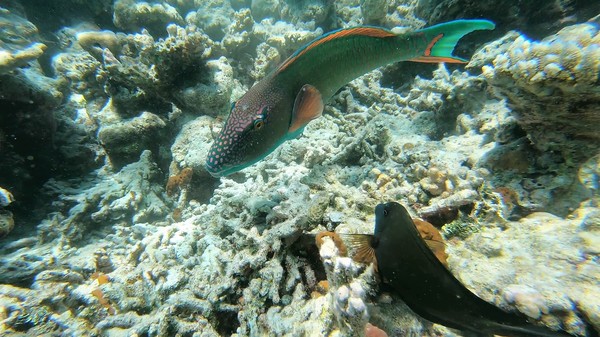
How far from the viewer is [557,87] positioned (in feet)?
6.82

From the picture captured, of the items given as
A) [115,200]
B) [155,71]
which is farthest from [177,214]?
[155,71]

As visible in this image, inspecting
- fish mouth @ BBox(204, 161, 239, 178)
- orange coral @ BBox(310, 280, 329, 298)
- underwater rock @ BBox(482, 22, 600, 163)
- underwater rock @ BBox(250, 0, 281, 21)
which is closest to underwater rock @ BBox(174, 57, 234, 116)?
fish mouth @ BBox(204, 161, 239, 178)

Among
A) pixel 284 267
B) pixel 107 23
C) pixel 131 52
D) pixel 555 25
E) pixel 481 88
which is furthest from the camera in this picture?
pixel 107 23

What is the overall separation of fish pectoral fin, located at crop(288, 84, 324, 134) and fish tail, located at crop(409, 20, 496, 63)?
1.41m

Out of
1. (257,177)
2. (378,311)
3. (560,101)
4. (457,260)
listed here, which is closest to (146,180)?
(257,177)

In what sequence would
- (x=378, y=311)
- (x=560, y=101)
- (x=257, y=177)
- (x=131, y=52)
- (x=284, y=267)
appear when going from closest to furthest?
1. (x=378, y=311)
2. (x=560, y=101)
3. (x=284, y=267)
4. (x=257, y=177)
5. (x=131, y=52)

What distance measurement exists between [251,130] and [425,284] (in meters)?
1.81

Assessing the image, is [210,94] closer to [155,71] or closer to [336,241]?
[155,71]

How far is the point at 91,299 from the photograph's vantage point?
8.52 feet

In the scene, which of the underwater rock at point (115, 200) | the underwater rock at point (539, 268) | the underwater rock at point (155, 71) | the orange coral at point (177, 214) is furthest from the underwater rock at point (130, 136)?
the underwater rock at point (539, 268)

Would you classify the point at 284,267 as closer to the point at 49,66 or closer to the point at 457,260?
the point at 457,260

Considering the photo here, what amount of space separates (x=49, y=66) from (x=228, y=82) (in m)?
6.61

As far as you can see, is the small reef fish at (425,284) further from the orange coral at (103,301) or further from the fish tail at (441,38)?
the orange coral at (103,301)

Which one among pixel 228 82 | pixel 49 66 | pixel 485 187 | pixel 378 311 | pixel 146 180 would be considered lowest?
pixel 378 311
